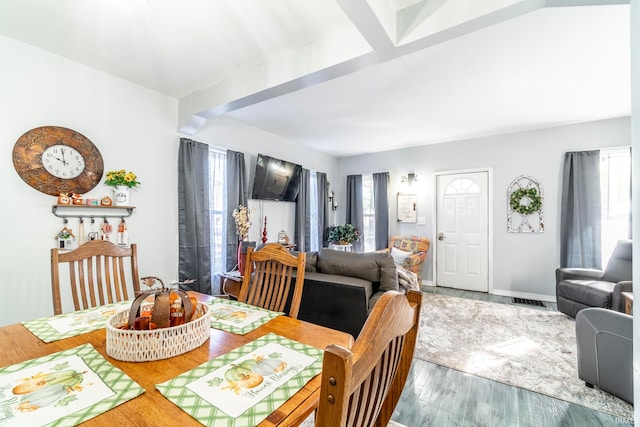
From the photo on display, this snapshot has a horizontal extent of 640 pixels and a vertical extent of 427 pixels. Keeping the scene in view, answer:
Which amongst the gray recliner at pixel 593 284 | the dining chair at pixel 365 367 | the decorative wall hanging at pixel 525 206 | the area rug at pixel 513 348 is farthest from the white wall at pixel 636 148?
the decorative wall hanging at pixel 525 206

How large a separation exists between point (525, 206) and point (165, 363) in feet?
16.4

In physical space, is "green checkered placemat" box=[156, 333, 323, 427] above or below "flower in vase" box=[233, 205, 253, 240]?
below

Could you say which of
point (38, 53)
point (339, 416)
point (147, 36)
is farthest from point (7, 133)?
point (339, 416)

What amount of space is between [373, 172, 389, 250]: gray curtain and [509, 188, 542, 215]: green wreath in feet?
6.68

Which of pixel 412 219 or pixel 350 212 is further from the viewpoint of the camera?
pixel 350 212

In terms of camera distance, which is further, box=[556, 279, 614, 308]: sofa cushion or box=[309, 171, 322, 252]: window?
box=[309, 171, 322, 252]: window

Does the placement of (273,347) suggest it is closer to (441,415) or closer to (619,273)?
(441,415)

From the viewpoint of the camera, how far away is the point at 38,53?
219 centimetres

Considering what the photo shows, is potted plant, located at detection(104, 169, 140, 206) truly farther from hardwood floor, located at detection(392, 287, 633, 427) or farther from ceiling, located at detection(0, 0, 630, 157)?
hardwood floor, located at detection(392, 287, 633, 427)

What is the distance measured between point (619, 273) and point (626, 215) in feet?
3.59

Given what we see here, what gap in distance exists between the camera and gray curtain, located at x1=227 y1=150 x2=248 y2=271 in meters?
3.66

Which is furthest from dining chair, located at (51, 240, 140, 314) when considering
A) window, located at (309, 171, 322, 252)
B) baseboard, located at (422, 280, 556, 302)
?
baseboard, located at (422, 280, 556, 302)

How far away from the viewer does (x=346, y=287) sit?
216cm

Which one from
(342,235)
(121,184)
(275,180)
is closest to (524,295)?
(342,235)
